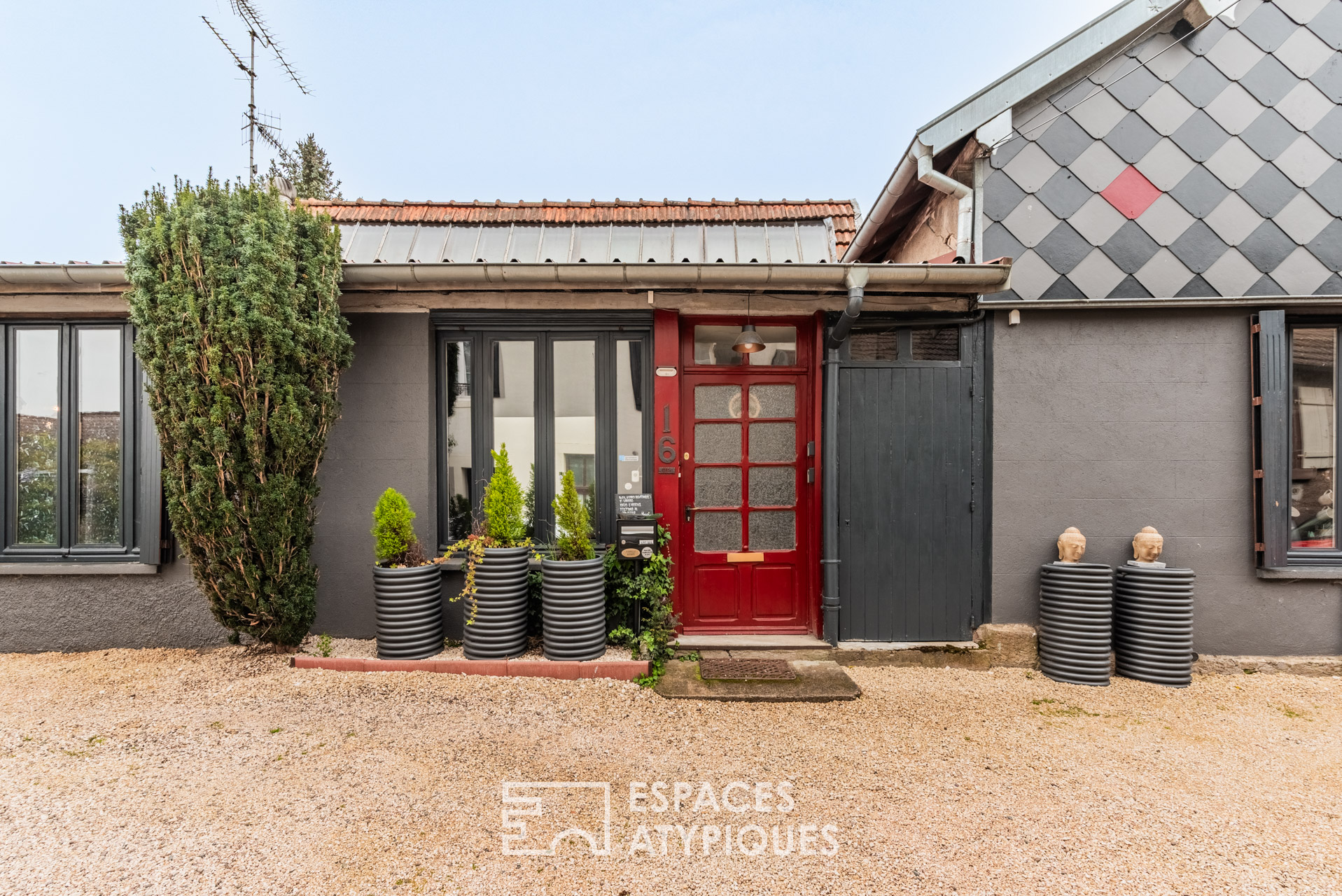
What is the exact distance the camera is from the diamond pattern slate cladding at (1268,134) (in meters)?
4.01

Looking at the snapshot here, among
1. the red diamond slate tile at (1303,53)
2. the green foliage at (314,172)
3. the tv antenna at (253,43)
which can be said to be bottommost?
the red diamond slate tile at (1303,53)

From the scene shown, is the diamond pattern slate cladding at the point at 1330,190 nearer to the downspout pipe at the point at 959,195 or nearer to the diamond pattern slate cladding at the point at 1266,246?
the diamond pattern slate cladding at the point at 1266,246

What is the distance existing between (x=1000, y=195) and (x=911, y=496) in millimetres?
2176

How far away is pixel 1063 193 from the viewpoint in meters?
4.07

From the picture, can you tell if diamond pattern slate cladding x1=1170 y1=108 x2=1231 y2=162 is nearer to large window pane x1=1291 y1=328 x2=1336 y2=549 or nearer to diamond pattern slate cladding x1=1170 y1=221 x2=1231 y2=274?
diamond pattern slate cladding x1=1170 y1=221 x2=1231 y2=274

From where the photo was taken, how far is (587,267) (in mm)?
3723

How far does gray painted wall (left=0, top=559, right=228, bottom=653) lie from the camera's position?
13.2ft

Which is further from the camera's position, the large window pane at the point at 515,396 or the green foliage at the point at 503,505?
the large window pane at the point at 515,396

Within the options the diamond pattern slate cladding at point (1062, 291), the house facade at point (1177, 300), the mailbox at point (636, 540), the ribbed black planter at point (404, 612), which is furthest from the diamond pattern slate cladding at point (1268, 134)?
the ribbed black planter at point (404, 612)

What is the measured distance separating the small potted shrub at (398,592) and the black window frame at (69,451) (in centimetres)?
173

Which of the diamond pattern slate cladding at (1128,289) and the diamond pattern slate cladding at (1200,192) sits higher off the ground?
the diamond pattern slate cladding at (1200,192)

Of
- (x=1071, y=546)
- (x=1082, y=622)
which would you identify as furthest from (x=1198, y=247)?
→ (x=1082, y=622)

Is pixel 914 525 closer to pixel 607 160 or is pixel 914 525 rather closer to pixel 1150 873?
pixel 1150 873

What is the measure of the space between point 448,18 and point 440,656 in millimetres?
15054
